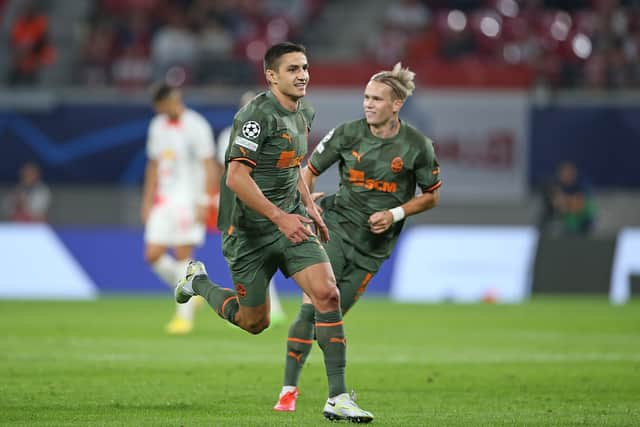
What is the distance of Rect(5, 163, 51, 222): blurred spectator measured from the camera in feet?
71.1

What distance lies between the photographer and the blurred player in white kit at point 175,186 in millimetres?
13914

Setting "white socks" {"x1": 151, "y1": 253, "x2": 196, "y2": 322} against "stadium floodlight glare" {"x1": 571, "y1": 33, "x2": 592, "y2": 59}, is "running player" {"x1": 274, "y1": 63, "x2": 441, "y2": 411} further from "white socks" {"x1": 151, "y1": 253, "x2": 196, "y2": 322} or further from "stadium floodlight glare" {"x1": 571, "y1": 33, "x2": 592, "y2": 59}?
"stadium floodlight glare" {"x1": 571, "y1": 33, "x2": 592, "y2": 59}

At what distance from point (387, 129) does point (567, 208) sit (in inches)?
478

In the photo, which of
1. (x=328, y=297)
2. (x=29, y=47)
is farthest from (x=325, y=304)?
(x=29, y=47)

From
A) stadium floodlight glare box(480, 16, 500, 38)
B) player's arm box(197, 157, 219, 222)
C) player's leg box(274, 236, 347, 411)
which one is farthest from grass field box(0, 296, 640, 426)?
stadium floodlight glare box(480, 16, 500, 38)

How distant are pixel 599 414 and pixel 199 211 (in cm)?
734

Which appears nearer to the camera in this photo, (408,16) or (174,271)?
(174,271)

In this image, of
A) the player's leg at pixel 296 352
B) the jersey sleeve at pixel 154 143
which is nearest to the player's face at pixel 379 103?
the player's leg at pixel 296 352

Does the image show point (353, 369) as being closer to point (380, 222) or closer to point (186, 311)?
point (380, 222)

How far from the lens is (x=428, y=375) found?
33.1ft

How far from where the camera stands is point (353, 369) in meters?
10.5

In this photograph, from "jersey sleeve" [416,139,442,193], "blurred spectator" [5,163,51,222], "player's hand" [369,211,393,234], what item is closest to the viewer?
"player's hand" [369,211,393,234]

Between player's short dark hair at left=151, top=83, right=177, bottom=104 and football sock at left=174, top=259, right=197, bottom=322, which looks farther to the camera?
football sock at left=174, top=259, right=197, bottom=322

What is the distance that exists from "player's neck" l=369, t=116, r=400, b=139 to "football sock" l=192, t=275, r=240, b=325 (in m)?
1.70
